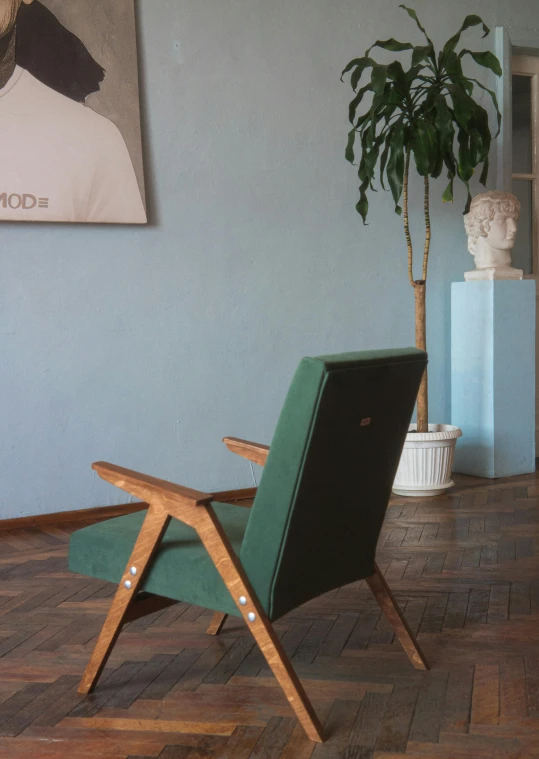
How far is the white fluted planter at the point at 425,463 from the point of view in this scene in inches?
192

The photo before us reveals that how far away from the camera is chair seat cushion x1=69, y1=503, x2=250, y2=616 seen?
2236 millimetres

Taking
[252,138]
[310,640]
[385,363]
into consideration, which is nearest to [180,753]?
[310,640]

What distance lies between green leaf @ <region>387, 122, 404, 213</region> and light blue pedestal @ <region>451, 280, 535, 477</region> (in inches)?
35.1

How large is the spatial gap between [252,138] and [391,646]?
121 inches

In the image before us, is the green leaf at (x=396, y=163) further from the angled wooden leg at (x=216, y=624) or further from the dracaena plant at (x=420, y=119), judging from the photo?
the angled wooden leg at (x=216, y=624)

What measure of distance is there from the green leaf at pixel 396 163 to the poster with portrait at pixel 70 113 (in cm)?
129

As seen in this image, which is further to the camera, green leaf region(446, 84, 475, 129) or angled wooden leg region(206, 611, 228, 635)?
green leaf region(446, 84, 475, 129)

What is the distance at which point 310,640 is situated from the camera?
9.21ft

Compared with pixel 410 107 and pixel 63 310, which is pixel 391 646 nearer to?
pixel 63 310

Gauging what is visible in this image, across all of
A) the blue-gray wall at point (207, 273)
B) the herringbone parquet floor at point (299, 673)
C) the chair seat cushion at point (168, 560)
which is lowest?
the herringbone parquet floor at point (299, 673)

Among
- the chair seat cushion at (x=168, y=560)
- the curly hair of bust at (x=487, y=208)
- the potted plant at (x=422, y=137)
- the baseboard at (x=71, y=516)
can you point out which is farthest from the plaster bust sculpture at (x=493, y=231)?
the chair seat cushion at (x=168, y=560)

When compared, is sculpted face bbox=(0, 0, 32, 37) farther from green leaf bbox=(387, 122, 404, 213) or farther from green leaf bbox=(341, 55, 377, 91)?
green leaf bbox=(387, 122, 404, 213)

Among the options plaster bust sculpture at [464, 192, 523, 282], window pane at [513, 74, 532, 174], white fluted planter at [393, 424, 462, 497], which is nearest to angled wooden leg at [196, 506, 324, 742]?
white fluted planter at [393, 424, 462, 497]

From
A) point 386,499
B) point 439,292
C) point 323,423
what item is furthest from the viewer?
point 439,292
